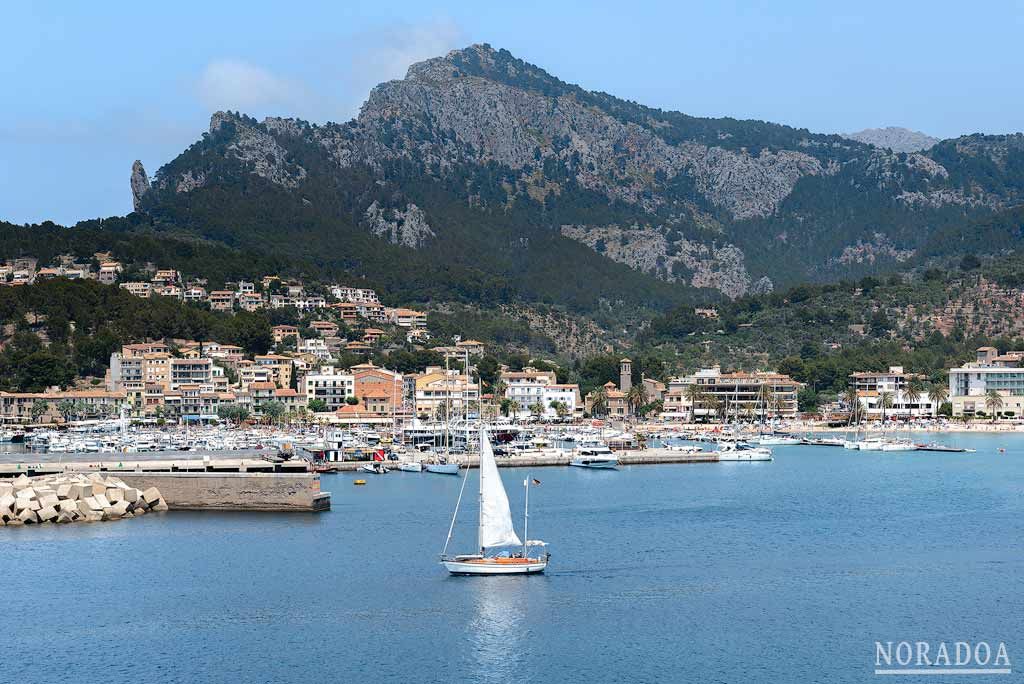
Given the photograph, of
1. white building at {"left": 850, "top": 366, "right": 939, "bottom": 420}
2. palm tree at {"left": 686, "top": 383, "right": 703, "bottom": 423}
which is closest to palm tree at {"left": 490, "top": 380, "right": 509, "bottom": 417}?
palm tree at {"left": 686, "top": 383, "right": 703, "bottom": 423}

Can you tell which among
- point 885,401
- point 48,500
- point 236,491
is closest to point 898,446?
point 885,401

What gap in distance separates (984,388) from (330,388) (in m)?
59.9

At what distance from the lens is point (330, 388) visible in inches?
5007

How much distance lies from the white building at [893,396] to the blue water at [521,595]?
73.7m

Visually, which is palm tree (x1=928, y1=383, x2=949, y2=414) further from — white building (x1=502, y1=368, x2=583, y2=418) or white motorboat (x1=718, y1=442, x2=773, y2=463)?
white motorboat (x1=718, y1=442, x2=773, y2=463)

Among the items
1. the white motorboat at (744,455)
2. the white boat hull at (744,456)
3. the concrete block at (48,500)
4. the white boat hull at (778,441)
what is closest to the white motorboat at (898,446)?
the white boat hull at (778,441)

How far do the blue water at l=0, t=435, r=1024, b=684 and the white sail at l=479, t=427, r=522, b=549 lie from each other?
4.28 ft

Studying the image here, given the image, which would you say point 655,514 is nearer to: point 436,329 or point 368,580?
point 368,580

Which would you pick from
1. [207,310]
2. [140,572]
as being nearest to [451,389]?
[207,310]

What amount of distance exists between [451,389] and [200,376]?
71.3 feet

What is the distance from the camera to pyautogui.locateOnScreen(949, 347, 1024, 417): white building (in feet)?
450

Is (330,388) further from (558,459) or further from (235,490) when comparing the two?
(235,490)

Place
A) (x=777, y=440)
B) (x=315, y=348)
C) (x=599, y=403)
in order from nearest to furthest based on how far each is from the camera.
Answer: (x=777, y=440) → (x=599, y=403) → (x=315, y=348)

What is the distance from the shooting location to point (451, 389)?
121812mm
